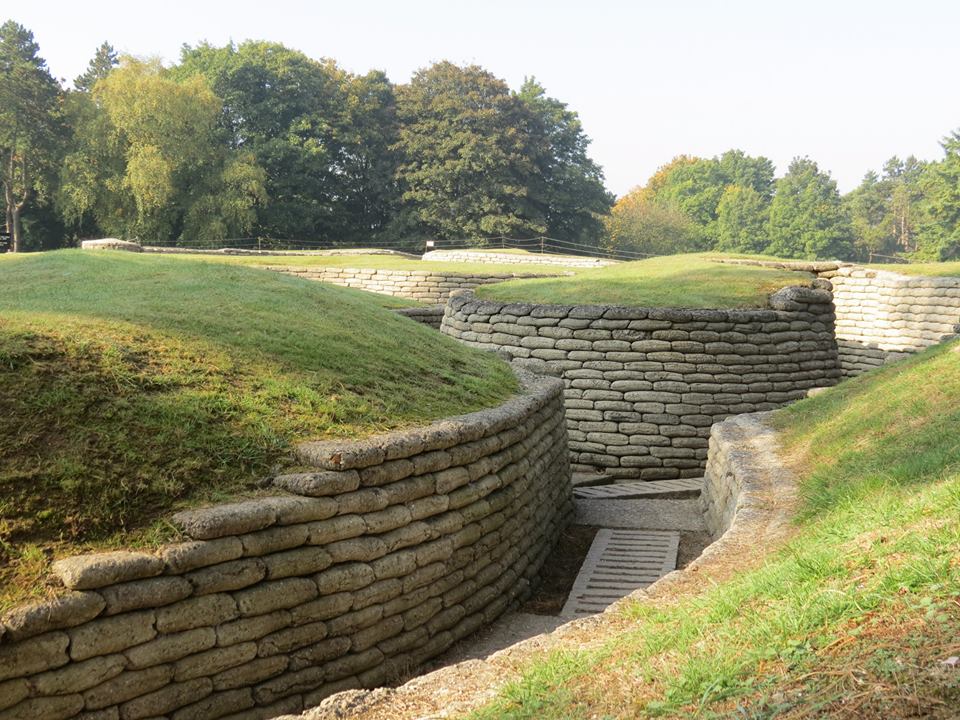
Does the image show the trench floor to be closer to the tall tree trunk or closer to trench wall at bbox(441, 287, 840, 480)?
trench wall at bbox(441, 287, 840, 480)

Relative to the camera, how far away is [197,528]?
4020 millimetres

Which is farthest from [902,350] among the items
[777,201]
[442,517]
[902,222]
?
[902,222]

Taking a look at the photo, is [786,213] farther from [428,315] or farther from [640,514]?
[640,514]

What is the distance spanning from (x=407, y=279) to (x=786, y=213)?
43880 millimetres

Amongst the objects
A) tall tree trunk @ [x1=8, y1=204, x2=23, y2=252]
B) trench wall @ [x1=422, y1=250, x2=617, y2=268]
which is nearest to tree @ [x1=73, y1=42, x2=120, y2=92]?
tall tree trunk @ [x1=8, y1=204, x2=23, y2=252]

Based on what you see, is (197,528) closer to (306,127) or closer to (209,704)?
(209,704)

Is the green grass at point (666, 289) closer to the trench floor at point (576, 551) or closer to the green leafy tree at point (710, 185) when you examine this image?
the trench floor at point (576, 551)

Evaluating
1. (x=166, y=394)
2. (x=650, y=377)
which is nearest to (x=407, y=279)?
(x=650, y=377)

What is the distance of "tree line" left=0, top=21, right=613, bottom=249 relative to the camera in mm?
35900

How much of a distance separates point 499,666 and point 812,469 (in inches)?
140

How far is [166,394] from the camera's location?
16.3ft

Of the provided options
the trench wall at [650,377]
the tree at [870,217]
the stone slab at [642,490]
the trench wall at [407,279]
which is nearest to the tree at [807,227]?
the tree at [870,217]

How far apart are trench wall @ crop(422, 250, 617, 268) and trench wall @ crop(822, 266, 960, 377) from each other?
770cm

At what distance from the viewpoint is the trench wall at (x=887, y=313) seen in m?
15.1
